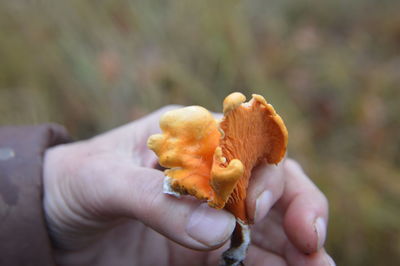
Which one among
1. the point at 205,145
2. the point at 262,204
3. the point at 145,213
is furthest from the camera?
the point at 262,204

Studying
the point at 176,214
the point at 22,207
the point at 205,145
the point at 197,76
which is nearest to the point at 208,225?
the point at 176,214

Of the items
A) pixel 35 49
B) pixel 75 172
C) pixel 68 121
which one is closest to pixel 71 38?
pixel 35 49

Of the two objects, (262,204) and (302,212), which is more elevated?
(262,204)

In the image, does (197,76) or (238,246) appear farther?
(197,76)

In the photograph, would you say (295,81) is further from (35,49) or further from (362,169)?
(35,49)

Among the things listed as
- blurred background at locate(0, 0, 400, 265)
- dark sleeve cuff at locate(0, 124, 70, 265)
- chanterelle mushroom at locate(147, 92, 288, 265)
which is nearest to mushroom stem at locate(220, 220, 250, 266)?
chanterelle mushroom at locate(147, 92, 288, 265)

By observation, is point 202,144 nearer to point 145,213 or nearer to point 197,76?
point 145,213

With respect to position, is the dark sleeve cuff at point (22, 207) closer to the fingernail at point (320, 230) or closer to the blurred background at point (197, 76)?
the fingernail at point (320, 230)
